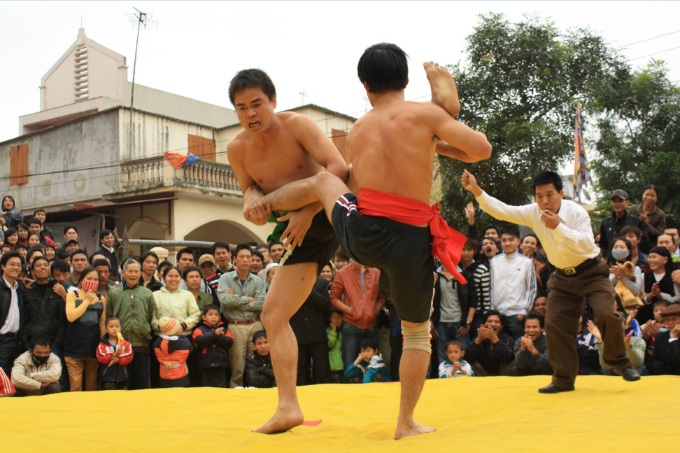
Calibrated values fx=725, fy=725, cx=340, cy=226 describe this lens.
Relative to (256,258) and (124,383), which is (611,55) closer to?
(256,258)

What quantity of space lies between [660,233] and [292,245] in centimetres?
605

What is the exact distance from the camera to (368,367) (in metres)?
7.05

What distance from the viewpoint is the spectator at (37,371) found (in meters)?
6.25

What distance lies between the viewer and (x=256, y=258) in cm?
807

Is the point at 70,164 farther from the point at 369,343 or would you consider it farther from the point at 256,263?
the point at 369,343

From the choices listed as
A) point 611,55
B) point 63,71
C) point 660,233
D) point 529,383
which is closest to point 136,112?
point 63,71

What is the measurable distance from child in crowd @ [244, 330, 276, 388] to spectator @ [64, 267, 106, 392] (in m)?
1.41

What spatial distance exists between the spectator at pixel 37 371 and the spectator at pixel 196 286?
152 cm

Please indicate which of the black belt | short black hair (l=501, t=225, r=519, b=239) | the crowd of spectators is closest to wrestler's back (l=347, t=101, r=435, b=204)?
the black belt

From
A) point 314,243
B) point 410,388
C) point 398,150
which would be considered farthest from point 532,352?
point 398,150

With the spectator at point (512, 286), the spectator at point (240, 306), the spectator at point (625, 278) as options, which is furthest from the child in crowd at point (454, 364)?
the spectator at point (240, 306)

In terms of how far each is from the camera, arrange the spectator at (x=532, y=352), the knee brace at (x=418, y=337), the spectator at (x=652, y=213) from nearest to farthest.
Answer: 1. the knee brace at (x=418, y=337)
2. the spectator at (x=532, y=352)
3. the spectator at (x=652, y=213)

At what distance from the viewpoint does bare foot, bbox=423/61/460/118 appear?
314cm

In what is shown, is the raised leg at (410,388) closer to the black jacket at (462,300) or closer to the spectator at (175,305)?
the black jacket at (462,300)
